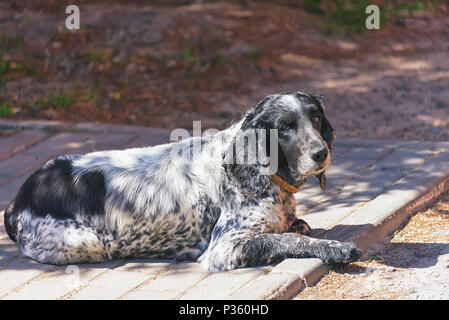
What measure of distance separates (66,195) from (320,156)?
1753 millimetres

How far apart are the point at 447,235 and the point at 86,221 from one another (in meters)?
2.63

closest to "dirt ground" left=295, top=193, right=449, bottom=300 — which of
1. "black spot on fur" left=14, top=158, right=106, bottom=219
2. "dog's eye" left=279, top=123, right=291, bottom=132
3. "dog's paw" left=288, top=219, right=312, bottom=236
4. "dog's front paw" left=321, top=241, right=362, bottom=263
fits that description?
"dog's front paw" left=321, top=241, right=362, bottom=263

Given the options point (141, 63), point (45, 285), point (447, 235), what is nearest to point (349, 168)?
point (447, 235)

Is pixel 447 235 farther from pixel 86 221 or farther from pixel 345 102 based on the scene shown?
pixel 345 102

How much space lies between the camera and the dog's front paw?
502cm

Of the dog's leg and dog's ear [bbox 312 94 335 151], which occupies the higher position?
dog's ear [bbox 312 94 335 151]

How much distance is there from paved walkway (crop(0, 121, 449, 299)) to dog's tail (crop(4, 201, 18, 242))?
4.0 inches

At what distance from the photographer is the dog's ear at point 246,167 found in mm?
5242

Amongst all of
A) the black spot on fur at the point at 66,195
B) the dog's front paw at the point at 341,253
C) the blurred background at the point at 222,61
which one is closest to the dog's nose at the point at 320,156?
the dog's front paw at the point at 341,253

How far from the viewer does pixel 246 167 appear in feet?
17.2

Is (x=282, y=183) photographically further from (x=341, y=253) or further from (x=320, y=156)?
(x=341, y=253)


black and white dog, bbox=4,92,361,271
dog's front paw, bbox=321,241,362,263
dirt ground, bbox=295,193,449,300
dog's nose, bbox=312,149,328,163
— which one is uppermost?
dog's nose, bbox=312,149,328,163

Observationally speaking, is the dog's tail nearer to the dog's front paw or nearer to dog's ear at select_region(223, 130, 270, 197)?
dog's ear at select_region(223, 130, 270, 197)

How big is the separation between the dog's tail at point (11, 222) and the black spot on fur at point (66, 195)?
0.16 metres
